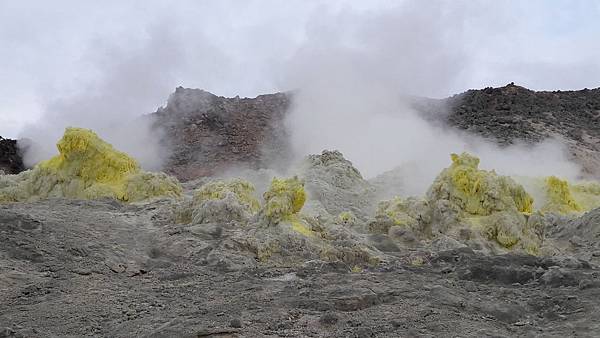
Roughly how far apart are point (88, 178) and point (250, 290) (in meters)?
5.98

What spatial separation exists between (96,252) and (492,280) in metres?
3.53

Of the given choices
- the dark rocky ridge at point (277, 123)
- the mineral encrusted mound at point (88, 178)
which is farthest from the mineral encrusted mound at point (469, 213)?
the dark rocky ridge at point (277, 123)

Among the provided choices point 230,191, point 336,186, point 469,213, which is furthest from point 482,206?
point 336,186

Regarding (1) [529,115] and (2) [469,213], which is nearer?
(2) [469,213]

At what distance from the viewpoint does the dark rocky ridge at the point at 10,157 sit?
2058cm

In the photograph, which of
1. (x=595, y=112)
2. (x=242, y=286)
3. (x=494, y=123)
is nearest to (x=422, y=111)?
(x=494, y=123)

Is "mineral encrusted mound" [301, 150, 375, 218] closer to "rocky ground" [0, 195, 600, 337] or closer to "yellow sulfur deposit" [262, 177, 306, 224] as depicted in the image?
"yellow sulfur deposit" [262, 177, 306, 224]

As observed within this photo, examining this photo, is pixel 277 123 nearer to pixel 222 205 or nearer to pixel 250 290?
pixel 222 205

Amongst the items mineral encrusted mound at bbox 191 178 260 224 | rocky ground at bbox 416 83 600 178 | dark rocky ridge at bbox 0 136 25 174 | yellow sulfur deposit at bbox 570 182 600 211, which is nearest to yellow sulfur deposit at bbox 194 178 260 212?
Answer: mineral encrusted mound at bbox 191 178 260 224

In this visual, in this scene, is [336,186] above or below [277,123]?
below

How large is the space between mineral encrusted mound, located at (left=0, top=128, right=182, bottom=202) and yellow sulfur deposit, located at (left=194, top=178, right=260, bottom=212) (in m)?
1.23

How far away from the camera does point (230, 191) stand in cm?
866

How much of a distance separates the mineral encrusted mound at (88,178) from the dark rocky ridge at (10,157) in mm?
10301

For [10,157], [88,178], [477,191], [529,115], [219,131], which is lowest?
[477,191]
